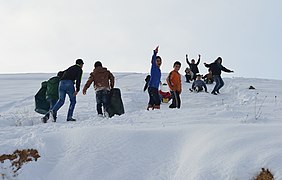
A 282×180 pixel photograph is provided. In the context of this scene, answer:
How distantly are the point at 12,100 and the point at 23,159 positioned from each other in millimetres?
12794

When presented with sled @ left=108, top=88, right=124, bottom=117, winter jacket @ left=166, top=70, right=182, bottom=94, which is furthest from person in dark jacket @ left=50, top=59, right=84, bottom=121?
winter jacket @ left=166, top=70, right=182, bottom=94

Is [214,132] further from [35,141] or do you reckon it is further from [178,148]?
[35,141]

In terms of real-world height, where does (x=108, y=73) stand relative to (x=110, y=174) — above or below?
above

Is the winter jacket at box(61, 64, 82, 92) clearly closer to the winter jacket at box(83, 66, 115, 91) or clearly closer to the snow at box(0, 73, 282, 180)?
the winter jacket at box(83, 66, 115, 91)

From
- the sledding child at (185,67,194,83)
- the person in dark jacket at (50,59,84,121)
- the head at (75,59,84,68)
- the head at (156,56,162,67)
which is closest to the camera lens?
the person in dark jacket at (50,59,84,121)

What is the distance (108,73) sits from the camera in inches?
419

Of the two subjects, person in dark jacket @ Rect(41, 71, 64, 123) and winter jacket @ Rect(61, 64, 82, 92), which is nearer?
winter jacket @ Rect(61, 64, 82, 92)

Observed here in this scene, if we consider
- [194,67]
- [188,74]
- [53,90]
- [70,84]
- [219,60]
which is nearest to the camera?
[70,84]

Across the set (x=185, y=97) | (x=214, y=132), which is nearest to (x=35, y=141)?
(x=214, y=132)

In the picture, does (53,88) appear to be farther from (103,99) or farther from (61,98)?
(103,99)

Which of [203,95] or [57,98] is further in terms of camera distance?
[203,95]

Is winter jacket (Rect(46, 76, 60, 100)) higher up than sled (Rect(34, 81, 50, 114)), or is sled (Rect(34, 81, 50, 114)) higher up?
winter jacket (Rect(46, 76, 60, 100))

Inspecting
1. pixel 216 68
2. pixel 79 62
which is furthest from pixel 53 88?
pixel 216 68

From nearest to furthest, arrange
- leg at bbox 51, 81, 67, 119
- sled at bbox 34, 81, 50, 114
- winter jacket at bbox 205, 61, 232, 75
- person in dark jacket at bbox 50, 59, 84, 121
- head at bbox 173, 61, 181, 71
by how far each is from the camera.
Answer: leg at bbox 51, 81, 67, 119
person in dark jacket at bbox 50, 59, 84, 121
sled at bbox 34, 81, 50, 114
head at bbox 173, 61, 181, 71
winter jacket at bbox 205, 61, 232, 75
